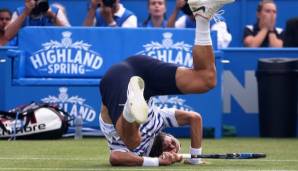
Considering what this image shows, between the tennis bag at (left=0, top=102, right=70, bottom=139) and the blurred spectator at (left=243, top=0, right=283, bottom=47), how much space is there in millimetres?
3746

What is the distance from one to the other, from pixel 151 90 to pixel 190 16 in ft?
20.2

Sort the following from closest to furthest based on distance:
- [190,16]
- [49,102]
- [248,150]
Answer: [248,150] < [49,102] < [190,16]

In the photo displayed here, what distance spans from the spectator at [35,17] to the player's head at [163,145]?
5.79 metres

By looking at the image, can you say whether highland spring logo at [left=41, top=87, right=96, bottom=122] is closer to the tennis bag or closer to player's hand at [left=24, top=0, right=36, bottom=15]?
the tennis bag

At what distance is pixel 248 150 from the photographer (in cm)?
1164

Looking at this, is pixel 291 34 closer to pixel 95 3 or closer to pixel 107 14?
pixel 107 14

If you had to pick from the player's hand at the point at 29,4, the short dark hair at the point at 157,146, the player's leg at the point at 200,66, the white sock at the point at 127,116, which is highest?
the player's hand at the point at 29,4

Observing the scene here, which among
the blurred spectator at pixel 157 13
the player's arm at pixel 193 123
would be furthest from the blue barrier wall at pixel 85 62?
the player's arm at pixel 193 123

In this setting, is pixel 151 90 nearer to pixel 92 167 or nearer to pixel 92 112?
pixel 92 167

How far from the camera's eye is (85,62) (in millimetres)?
14000

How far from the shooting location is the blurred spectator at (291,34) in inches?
611

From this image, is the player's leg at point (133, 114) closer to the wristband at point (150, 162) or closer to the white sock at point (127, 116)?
the white sock at point (127, 116)

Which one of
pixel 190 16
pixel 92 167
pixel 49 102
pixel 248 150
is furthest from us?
pixel 190 16

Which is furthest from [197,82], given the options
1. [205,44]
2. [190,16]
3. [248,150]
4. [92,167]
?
[190,16]
